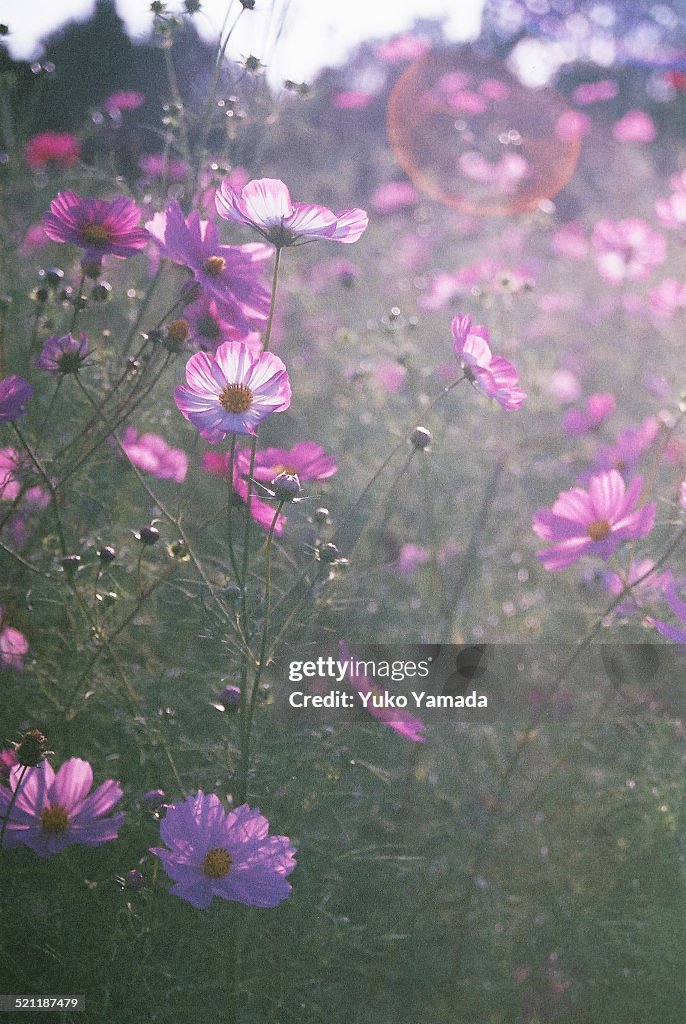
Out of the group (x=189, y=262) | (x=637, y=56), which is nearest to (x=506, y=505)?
(x=189, y=262)

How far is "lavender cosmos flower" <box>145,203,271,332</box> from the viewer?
2.37ft

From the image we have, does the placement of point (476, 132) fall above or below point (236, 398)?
above

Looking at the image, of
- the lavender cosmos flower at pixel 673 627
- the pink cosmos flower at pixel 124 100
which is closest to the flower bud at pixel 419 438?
the lavender cosmos flower at pixel 673 627

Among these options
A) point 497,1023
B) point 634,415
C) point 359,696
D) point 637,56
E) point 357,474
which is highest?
point 637,56

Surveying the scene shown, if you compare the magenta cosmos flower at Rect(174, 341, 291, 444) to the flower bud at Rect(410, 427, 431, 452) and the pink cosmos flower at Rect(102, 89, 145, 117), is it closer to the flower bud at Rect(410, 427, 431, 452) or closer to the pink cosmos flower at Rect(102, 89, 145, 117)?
the flower bud at Rect(410, 427, 431, 452)

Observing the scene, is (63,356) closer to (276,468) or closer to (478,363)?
(276,468)

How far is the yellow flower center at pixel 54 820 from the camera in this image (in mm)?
757

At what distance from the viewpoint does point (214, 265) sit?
754mm

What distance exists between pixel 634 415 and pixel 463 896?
57.4 inches

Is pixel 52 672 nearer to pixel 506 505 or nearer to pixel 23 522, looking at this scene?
pixel 23 522

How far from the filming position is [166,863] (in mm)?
659

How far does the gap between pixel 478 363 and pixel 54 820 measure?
0.56 m

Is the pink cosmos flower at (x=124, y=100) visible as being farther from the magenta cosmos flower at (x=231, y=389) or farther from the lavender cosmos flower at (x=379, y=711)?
the lavender cosmos flower at (x=379, y=711)

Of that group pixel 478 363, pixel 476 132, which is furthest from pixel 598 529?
pixel 476 132
